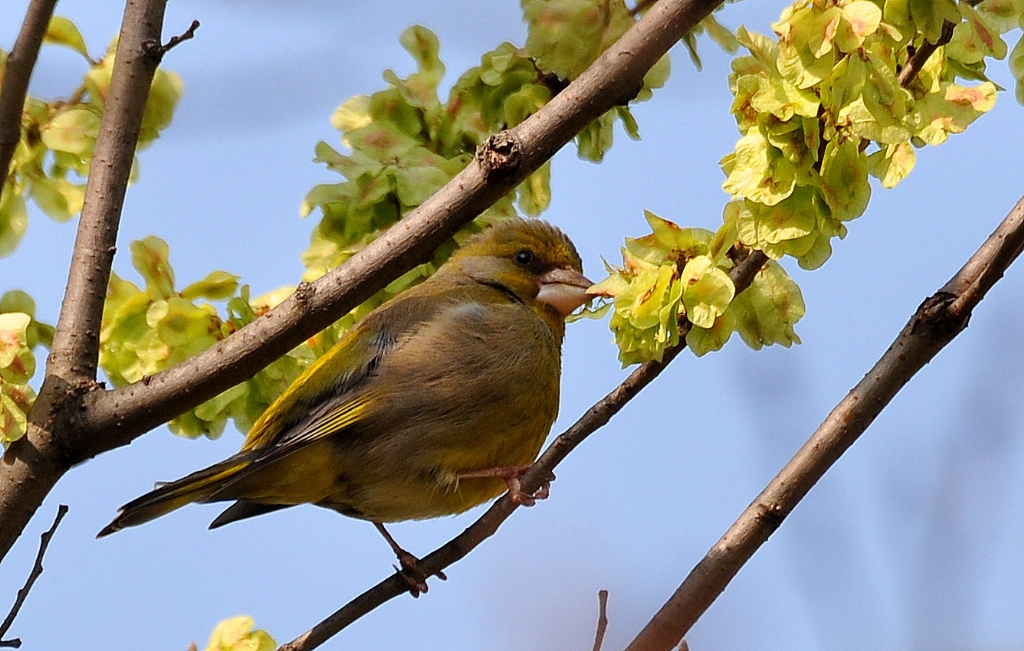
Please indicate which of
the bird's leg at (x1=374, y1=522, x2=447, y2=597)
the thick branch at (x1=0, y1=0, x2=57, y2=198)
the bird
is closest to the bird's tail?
the bird

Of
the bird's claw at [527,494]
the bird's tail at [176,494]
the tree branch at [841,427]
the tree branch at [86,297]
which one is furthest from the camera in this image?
the bird's tail at [176,494]

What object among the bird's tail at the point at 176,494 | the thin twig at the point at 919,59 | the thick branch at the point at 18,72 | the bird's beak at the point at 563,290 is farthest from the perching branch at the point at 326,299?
the bird's beak at the point at 563,290

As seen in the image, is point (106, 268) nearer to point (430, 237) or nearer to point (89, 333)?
point (89, 333)

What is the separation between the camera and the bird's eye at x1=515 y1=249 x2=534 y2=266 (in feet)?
15.2

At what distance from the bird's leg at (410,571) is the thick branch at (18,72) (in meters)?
1.37

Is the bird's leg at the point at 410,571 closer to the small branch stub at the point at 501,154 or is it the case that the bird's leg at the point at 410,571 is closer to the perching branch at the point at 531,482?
the perching branch at the point at 531,482

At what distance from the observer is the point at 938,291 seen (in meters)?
2.28

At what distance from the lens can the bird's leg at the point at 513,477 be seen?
10.6 ft

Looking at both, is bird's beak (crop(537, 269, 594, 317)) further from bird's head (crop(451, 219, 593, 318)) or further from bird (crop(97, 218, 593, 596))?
bird (crop(97, 218, 593, 596))

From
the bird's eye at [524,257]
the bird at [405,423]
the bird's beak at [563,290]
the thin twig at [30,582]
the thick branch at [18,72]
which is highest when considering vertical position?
the bird's eye at [524,257]

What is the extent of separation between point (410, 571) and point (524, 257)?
1.65 metres

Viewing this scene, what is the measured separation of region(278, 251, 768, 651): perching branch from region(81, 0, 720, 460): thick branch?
482 millimetres

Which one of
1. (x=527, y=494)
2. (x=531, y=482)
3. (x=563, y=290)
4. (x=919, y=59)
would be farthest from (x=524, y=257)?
(x=919, y=59)

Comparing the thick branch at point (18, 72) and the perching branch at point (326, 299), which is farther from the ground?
the thick branch at point (18, 72)
